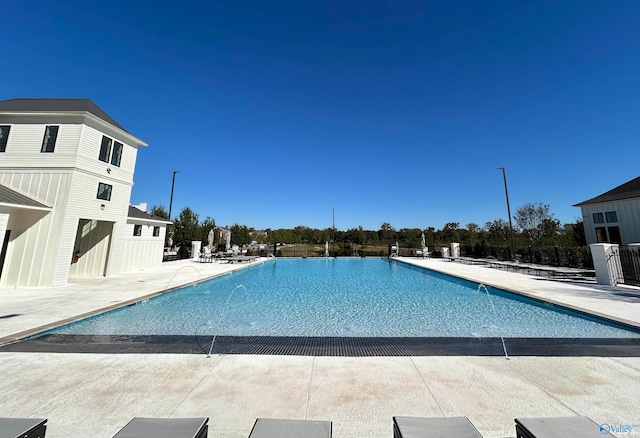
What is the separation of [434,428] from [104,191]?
47.4ft

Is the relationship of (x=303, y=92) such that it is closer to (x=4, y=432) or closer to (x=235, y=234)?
(x=4, y=432)

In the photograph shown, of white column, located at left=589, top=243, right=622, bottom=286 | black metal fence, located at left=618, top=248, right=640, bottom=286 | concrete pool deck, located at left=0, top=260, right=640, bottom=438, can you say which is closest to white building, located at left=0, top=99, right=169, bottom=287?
concrete pool deck, located at left=0, top=260, right=640, bottom=438

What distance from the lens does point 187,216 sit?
1046 inches

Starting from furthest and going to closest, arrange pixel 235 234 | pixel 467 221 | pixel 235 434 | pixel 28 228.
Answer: pixel 467 221, pixel 235 234, pixel 28 228, pixel 235 434

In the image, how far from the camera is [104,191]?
11.1 meters

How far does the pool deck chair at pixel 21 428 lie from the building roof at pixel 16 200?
1021 cm

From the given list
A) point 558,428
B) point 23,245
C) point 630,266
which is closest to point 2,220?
Result: point 23,245

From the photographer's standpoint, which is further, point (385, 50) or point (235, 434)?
point (385, 50)

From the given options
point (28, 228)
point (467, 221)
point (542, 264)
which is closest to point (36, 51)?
point (28, 228)

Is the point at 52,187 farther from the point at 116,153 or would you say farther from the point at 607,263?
the point at 607,263

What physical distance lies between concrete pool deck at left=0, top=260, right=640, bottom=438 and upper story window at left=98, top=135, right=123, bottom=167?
941cm

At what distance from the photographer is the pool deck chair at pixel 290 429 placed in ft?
5.44

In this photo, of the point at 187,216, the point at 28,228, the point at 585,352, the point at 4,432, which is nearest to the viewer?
the point at 4,432

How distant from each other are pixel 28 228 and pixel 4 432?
11913 millimetres
